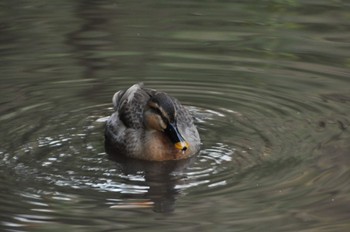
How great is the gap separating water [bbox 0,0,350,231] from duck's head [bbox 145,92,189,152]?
0.21 m

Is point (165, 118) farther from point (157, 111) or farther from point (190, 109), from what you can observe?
point (190, 109)

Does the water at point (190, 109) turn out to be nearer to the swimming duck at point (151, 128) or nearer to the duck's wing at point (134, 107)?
the swimming duck at point (151, 128)

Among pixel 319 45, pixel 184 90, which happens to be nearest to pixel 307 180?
pixel 184 90

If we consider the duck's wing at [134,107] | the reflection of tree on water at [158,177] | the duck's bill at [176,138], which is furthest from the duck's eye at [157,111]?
the reflection of tree on water at [158,177]

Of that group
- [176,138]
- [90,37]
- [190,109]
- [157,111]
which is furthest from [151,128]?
[90,37]

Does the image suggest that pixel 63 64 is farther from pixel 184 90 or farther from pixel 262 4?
pixel 262 4

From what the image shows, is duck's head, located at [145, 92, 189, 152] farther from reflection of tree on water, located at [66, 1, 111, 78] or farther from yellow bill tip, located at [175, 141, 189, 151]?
reflection of tree on water, located at [66, 1, 111, 78]

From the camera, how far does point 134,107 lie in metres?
10.9

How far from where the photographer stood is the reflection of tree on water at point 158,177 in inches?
356

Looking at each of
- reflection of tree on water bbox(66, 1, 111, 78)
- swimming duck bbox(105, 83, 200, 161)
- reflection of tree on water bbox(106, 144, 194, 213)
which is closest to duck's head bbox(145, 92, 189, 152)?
swimming duck bbox(105, 83, 200, 161)

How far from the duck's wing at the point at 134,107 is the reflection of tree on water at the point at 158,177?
39cm

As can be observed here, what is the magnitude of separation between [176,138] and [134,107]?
2.88ft

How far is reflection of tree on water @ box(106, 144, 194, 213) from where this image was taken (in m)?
9.05

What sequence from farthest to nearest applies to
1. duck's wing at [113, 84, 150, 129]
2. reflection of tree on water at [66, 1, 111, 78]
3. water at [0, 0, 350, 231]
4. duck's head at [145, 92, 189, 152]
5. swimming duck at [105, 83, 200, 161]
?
reflection of tree on water at [66, 1, 111, 78], duck's wing at [113, 84, 150, 129], swimming duck at [105, 83, 200, 161], duck's head at [145, 92, 189, 152], water at [0, 0, 350, 231]
